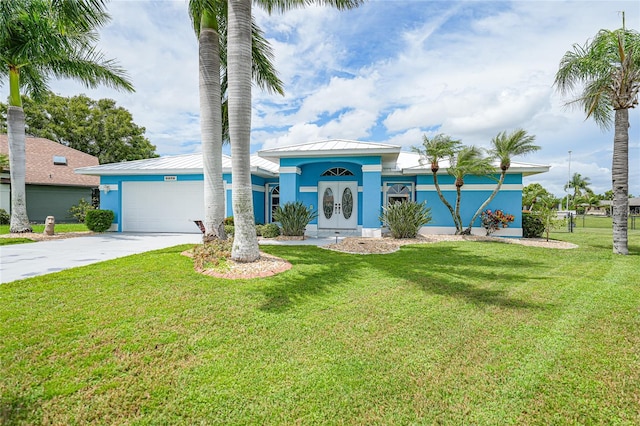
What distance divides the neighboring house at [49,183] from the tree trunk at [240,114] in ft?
67.9

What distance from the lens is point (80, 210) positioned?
70.2 ft

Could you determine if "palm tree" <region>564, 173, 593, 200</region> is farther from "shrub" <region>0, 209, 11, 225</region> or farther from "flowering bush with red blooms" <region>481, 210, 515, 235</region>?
"shrub" <region>0, 209, 11, 225</region>

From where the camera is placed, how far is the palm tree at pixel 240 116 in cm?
718

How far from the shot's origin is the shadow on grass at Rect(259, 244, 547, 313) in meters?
5.46

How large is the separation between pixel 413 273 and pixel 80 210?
23544mm

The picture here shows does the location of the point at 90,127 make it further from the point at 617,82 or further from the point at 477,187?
the point at 617,82

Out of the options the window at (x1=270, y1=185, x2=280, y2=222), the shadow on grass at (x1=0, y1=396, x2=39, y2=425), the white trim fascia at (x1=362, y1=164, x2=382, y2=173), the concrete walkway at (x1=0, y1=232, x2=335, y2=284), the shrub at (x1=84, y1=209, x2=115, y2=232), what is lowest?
the shadow on grass at (x1=0, y1=396, x2=39, y2=425)

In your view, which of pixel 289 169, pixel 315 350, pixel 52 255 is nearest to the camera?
pixel 315 350

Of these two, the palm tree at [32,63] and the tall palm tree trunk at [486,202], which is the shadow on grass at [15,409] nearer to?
the palm tree at [32,63]

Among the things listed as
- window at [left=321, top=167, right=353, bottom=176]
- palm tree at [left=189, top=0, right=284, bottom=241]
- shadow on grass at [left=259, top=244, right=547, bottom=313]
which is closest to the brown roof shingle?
window at [left=321, top=167, right=353, bottom=176]

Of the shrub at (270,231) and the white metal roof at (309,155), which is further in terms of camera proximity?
the white metal roof at (309,155)

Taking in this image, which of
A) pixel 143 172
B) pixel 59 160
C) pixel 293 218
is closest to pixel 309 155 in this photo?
pixel 293 218

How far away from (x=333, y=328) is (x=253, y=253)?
11.8ft

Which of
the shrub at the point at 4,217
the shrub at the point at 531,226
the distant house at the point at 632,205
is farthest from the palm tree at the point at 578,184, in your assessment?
the shrub at the point at 4,217
